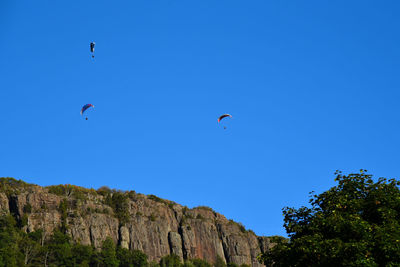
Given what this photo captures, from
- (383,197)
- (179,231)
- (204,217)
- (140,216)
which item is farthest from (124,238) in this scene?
(383,197)

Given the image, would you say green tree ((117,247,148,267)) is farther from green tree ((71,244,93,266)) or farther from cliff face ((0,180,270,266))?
green tree ((71,244,93,266))

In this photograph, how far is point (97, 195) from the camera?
17088 centimetres

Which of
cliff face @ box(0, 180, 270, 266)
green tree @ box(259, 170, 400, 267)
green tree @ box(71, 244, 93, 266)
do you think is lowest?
green tree @ box(259, 170, 400, 267)

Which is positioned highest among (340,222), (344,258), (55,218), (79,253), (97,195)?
(97,195)

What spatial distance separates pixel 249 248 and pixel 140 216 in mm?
39223

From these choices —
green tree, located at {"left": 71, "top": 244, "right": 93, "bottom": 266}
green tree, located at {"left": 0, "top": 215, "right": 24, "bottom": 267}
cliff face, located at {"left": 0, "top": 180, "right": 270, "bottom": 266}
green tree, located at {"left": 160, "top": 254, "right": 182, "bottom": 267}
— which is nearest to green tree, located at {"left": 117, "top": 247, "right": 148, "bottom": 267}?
cliff face, located at {"left": 0, "top": 180, "right": 270, "bottom": 266}

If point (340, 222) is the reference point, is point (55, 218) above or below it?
above

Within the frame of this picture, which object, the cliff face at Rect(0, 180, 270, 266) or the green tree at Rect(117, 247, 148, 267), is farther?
the cliff face at Rect(0, 180, 270, 266)

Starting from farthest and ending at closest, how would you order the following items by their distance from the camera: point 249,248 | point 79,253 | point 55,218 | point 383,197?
point 249,248, point 55,218, point 79,253, point 383,197

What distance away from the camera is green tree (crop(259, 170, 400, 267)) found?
45.4 meters

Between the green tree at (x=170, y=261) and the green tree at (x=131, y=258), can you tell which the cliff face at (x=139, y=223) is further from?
the green tree at (x=131, y=258)

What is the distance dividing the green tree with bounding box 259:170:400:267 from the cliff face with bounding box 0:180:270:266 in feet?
336

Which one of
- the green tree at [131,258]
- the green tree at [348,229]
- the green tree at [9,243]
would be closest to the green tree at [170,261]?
the green tree at [131,258]

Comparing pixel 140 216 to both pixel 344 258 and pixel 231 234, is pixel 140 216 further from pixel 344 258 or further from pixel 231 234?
pixel 344 258
